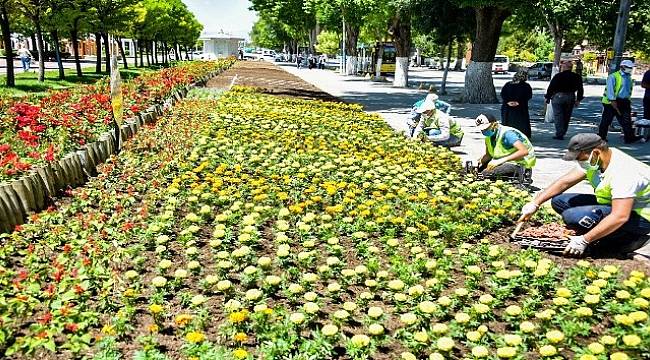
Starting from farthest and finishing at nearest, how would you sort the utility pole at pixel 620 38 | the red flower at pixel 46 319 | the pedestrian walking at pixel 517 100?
the utility pole at pixel 620 38
the pedestrian walking at pixel 517 100
the red flower at pixel 46 319

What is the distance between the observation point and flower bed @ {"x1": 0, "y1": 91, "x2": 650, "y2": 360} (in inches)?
137

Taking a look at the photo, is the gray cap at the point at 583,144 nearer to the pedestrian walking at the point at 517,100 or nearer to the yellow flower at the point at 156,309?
the yellow flower at the point at 156,309

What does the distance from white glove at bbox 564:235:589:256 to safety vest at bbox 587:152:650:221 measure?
1.46 feet

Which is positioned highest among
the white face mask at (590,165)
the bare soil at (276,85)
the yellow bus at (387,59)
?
the yellow bus at (387,59)

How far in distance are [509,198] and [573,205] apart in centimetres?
102

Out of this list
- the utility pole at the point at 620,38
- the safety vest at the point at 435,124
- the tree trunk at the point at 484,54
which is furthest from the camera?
the tree trunk at the point at 484,54

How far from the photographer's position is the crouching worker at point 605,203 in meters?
4.70

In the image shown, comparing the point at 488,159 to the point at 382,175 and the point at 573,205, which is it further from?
the point at 573,205

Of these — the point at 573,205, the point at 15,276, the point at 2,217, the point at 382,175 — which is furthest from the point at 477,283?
the point at 2,217

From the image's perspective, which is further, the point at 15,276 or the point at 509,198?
the point at 509,198

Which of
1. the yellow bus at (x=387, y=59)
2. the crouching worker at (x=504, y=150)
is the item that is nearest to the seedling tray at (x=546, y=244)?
the crouching worker at (x=504, y=150)

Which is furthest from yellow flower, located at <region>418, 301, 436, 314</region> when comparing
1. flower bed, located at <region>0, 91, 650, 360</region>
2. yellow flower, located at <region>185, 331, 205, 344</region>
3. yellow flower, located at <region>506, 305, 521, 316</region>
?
yellow flower, located at <region>185, 331, 205, 344</region>

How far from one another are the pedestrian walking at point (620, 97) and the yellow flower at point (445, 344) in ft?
34.5

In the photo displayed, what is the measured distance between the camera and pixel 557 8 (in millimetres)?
15992
